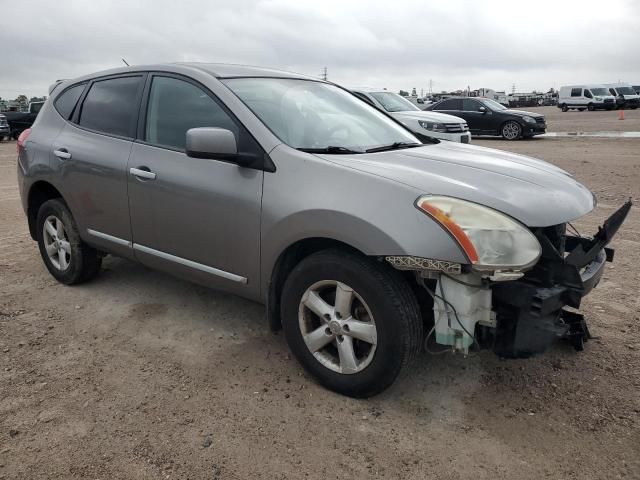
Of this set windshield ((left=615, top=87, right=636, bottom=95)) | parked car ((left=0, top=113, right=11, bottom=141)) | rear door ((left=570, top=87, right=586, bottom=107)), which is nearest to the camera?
parked car ((left=0, top=113, right=11, bottom=141))

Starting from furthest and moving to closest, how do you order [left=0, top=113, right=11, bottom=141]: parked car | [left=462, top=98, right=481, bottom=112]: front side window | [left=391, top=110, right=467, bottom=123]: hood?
[left=0, top=113, right=11, bottom=141]: parked car < [left=462, top=98, right=481, bottom=112]: front side window < [left=391, top=110, right=467, bottom=123]: hood

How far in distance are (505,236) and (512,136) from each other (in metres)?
17.3

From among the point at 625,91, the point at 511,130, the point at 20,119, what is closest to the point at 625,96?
the point at 625,91

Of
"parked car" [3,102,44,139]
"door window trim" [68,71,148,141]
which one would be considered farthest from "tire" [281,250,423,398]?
"parked car" [3,102,44,139]

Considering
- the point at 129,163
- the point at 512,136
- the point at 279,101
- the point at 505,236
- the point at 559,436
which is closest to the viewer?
the point at 505,236

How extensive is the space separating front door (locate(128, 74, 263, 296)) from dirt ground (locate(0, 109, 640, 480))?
506mm

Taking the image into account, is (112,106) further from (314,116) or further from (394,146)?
(394,146)

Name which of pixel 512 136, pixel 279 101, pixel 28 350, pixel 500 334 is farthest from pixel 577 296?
pixel 512 136

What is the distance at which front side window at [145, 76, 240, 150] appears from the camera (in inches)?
130

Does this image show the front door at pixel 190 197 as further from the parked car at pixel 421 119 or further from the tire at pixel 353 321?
the parked car at pixel 421 119

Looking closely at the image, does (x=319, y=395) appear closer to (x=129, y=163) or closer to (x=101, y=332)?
(x=101, y=332)

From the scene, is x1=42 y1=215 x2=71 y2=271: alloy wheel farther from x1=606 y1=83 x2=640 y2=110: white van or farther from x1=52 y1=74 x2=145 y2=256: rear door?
x1=606 y1=83 x2=640 y2=110: white van

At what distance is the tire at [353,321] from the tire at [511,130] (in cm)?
1715

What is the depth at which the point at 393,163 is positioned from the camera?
2910 mm
